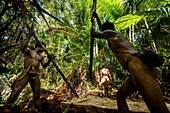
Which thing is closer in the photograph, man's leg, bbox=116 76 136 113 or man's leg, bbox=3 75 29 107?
man's leg, bbox=116 76 136 113

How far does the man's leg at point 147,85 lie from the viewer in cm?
298

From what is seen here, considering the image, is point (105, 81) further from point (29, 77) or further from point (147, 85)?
point (147, 85)

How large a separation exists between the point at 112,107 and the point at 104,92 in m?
2.36

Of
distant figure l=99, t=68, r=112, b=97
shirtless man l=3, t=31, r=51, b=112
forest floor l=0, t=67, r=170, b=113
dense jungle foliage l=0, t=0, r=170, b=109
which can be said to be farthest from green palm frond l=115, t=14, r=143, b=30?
shirtless man l=3, t=31, r=51, b=112

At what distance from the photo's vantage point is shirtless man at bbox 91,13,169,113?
3.00 metres

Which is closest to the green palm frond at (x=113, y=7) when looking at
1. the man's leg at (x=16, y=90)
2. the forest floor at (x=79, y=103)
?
the forest floor at (x=79, y=103)

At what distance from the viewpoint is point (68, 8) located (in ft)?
40.3

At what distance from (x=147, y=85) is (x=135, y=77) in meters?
0.20

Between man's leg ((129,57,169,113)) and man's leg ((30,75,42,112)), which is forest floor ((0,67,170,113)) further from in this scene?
man's leg ((129,57,169,113))

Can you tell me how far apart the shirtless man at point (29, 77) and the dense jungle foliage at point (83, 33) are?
380 millimetres

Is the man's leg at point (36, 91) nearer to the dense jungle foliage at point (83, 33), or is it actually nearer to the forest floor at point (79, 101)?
the forest floor at point (79, 101)

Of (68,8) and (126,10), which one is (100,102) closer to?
(126,10)

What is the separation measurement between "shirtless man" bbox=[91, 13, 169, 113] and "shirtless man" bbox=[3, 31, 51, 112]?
2585mm

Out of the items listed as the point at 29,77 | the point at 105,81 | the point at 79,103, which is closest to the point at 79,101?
the point at 79,103
